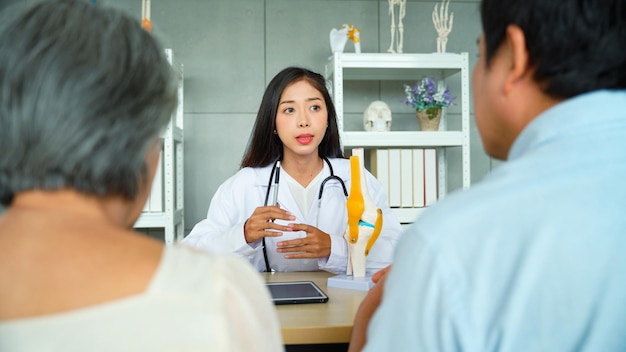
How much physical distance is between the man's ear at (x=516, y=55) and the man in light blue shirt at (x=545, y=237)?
0.01 meters

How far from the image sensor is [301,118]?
2162 millimetres

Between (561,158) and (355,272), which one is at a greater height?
(561,158)

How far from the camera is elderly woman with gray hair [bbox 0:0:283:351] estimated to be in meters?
0.55

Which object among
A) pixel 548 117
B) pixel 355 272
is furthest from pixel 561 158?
pixel 355 272

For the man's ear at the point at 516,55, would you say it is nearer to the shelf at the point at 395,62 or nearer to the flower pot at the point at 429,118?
the shelf at the point at 395,62

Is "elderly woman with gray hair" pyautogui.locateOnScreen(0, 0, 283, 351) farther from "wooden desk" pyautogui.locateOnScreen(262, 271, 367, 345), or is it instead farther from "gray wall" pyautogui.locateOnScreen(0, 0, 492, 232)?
"gray wall" pyautogui.locateOnScreen(0, 0, 492, 232)

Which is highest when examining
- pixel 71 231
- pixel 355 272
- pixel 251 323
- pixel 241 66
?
pixel 241 66

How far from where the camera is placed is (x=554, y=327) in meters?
0.70

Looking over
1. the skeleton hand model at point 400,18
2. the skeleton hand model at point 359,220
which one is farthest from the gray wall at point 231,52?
the skeleton hand model at point 359,220

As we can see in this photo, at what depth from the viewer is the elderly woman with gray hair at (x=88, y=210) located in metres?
0.55

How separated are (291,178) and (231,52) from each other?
4.74 feet

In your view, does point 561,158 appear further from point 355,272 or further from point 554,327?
point 355,272

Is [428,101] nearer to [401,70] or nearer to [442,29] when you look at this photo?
[401,70]

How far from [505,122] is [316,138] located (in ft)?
4.59
